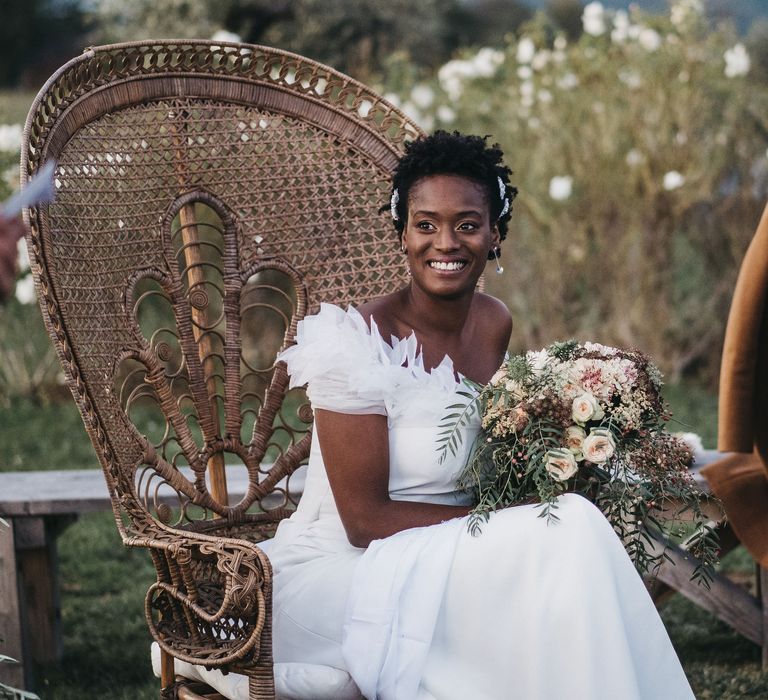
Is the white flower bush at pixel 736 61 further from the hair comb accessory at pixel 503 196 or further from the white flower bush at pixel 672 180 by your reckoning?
the hair comb accessory at pixel 503 196

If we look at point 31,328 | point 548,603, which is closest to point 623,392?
point 548,603

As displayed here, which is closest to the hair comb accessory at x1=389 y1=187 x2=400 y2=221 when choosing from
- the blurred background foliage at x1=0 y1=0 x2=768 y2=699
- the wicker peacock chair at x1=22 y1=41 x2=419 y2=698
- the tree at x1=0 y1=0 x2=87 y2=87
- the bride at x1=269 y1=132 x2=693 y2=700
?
the bride at x1=269 y1=132 x2=693 y2=700

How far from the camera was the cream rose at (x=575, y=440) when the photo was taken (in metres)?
2.59

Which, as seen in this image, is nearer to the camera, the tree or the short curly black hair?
the short curly black hair

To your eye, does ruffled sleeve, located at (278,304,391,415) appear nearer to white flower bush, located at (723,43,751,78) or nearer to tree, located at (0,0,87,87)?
white flower bush, located at (723,43,751,78)

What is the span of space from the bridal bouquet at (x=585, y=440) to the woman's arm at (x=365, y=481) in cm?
15

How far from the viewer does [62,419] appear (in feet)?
25.2

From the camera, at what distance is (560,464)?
256 centimetres

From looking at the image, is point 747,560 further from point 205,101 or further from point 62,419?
point 62,419

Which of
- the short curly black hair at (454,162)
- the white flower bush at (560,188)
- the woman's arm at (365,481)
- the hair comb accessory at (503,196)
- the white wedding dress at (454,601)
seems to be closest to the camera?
the white wedding dress at (454,601)

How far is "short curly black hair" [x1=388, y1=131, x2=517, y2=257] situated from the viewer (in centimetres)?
295

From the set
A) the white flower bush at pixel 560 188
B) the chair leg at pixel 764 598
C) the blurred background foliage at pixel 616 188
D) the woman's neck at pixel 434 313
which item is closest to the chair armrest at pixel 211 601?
the woman's neck at pixel 434 313

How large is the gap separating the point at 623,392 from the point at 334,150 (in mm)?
1409

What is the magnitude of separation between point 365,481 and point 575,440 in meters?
0.51
